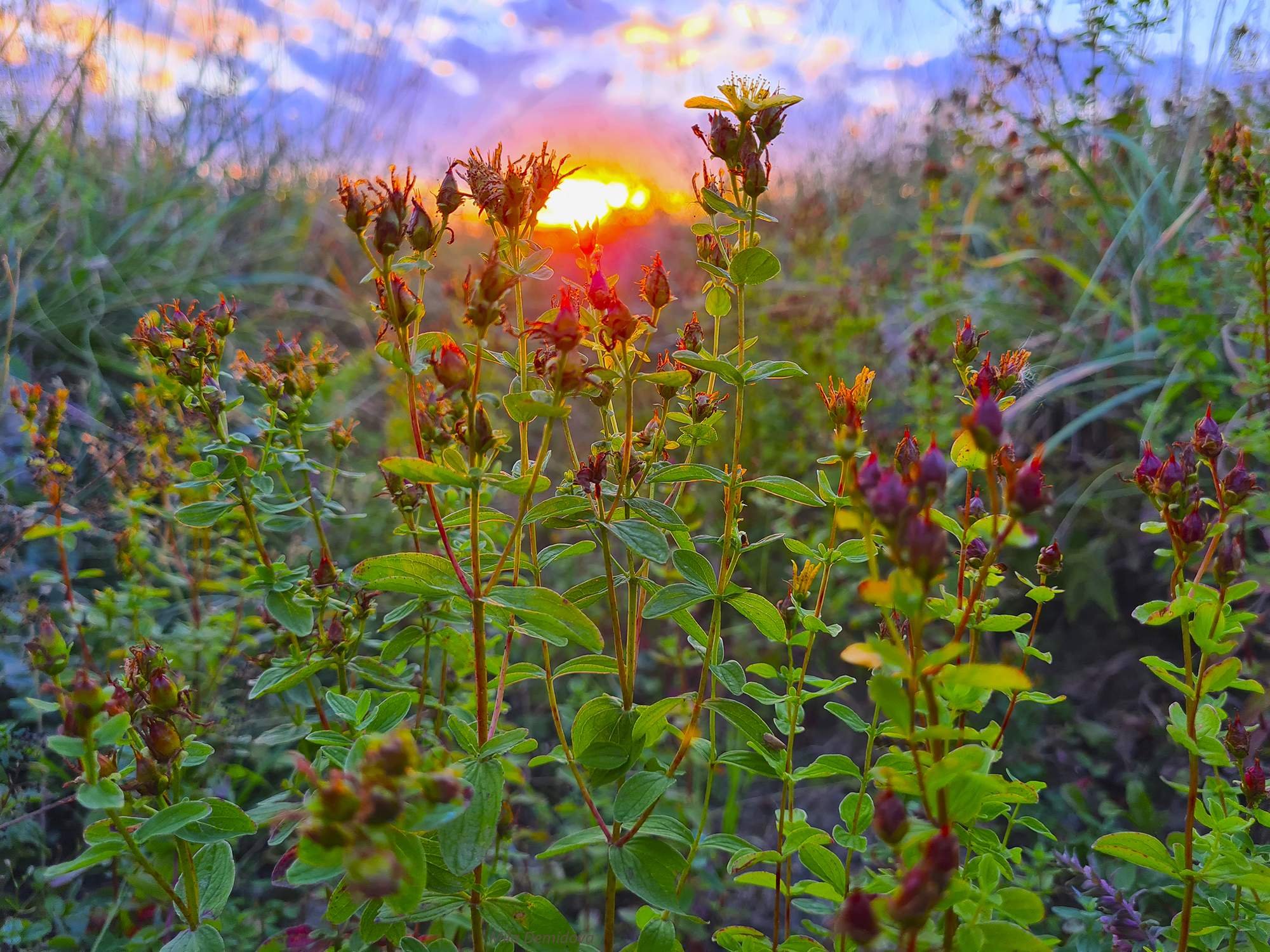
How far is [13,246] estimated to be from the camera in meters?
3.05

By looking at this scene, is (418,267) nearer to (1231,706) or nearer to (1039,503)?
(1039,503)

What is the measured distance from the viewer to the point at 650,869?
1.00 metres

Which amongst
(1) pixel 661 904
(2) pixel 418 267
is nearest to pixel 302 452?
(2) pixel 418 267

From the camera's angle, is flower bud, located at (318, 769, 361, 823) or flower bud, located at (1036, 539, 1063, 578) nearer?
flower bud, located at (318, 769, 361, 823)

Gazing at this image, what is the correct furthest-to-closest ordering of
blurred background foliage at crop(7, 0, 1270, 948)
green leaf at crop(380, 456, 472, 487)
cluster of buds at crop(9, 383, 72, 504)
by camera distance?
blurred background foliage at crop(7, 0, 1270, 948)
cluster of buds at crop(9, 383, 72, 504)
green leaf at crop(380, 456, 472, 487)

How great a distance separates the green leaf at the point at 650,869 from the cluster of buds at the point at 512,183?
78 centimetres

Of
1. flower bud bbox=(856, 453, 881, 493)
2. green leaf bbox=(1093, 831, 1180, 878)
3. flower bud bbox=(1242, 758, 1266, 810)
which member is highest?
flower bud bbox=(856, 453, 881, 493)

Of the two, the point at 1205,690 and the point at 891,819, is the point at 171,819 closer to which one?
the point at 891,819

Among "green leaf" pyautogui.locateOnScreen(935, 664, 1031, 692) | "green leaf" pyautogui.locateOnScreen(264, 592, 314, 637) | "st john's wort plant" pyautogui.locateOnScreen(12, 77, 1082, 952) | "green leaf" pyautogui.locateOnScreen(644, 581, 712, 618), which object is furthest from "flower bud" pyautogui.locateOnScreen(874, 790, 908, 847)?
"green leaf" pyautogui.locateOnScreen(264, 592, 314, 637)

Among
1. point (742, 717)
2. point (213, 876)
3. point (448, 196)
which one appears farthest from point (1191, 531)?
point (213, 876)

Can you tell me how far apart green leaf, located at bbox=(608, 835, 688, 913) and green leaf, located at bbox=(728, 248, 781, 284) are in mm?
718

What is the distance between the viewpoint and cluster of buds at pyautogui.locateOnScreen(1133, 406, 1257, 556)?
88cm

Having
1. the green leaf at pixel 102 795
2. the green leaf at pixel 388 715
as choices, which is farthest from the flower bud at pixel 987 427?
the green leaf at pixel 102 795

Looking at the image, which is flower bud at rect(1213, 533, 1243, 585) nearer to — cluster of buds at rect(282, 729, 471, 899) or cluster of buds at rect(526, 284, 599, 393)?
cluster of buds at rect(526, 284, 599, 393)
